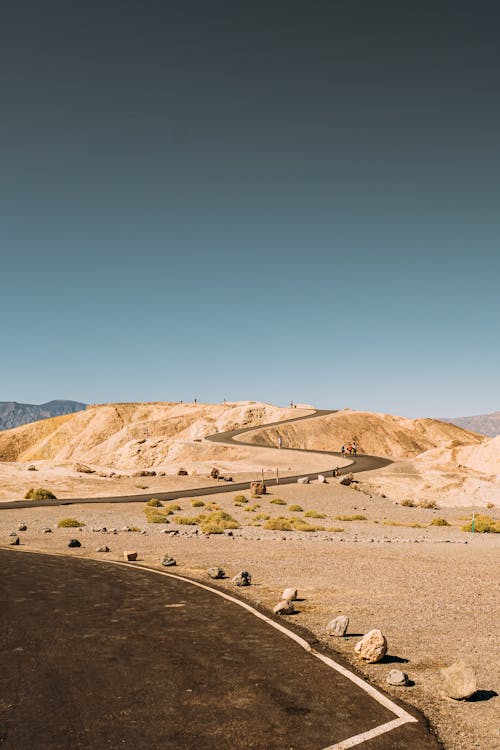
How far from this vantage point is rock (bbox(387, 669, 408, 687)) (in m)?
8.20

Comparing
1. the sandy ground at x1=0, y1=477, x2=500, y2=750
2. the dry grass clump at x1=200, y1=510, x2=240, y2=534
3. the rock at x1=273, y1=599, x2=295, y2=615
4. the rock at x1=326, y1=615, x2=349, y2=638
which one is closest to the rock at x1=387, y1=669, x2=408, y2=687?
the sandy ground at x1=0, y1=477, x2=500, y2=750

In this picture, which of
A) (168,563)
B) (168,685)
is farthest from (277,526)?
(168,685)

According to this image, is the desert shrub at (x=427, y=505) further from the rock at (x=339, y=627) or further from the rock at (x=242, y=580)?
the rock at (x=339, y=627)

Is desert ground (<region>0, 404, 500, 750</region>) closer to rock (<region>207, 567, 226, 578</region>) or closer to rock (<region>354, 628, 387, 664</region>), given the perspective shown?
rock (<region>354, 628, 387, 664</region>)

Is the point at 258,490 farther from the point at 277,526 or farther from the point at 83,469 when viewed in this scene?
the point at 83,469

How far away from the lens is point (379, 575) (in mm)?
A: 17266

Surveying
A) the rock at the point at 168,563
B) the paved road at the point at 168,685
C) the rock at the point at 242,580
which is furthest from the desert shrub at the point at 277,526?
the paved road at the point at 168,685

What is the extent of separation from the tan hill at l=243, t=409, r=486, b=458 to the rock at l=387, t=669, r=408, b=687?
8623 cm

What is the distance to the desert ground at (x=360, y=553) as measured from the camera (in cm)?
925

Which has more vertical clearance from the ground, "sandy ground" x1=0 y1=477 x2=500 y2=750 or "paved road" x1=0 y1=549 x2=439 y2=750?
"paved road" x1=0 y1=549 x2=439 y2=750

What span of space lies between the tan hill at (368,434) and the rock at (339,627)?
83.5 meters

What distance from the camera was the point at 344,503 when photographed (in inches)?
1767

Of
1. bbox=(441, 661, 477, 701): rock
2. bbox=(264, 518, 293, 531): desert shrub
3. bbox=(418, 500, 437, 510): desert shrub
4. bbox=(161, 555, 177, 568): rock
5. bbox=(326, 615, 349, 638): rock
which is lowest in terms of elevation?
bbox=(418, 500, 437, 510): desert shrub

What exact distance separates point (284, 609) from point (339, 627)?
2.07m
